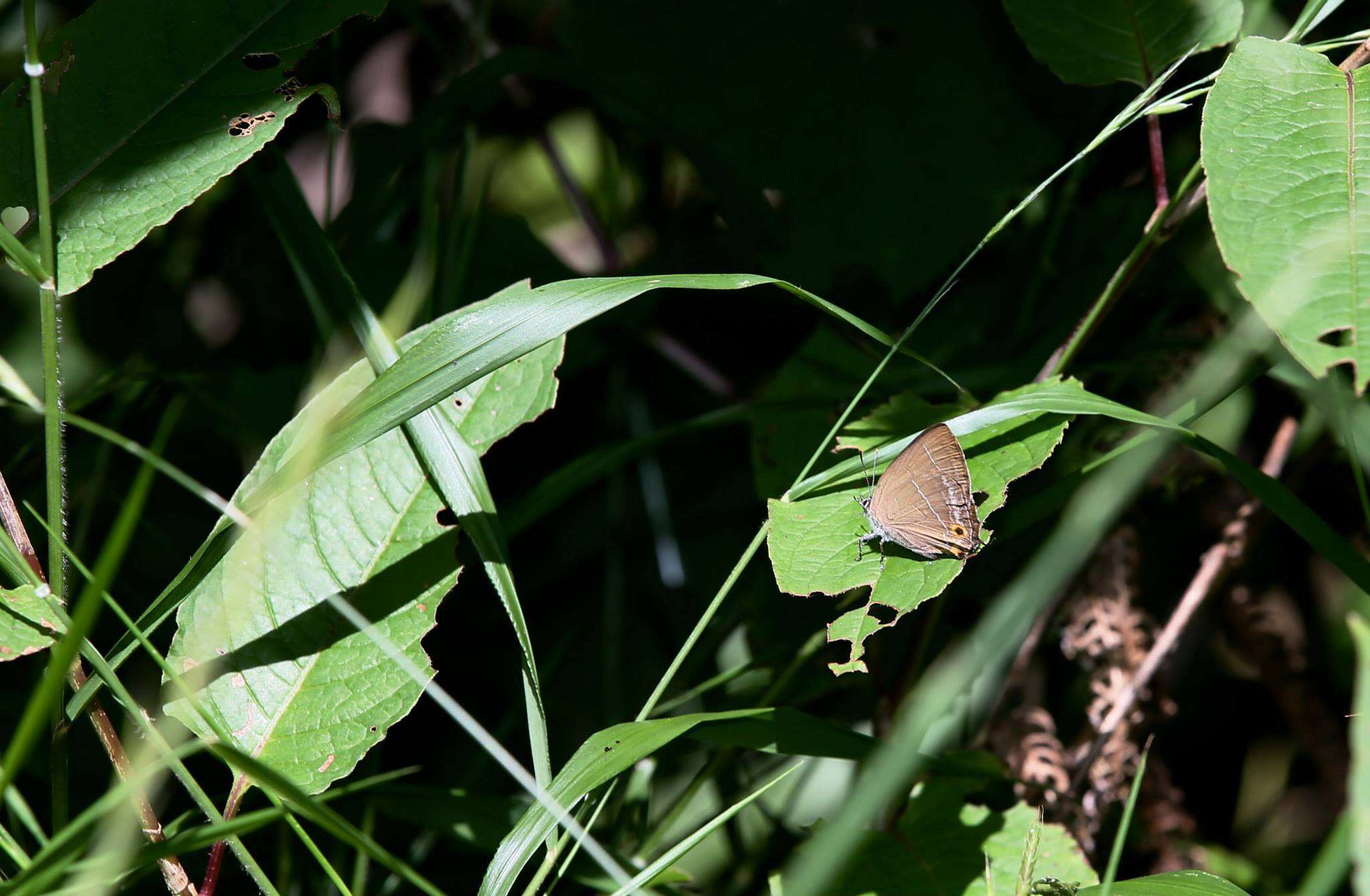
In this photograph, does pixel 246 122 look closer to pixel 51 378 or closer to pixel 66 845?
pixel 51 378

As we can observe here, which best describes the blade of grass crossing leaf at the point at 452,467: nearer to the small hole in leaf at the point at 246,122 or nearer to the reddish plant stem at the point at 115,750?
the small hole in leaf at the point at 246,122

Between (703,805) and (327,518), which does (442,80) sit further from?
(703,805)

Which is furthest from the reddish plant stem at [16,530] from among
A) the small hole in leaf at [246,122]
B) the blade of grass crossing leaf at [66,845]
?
the small hole in leaf at [246,122]

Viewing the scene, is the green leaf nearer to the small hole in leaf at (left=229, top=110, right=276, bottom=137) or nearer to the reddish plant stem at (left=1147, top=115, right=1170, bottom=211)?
the reddish plant stem at (left=1147, top=115, right=1170, bottom=211)

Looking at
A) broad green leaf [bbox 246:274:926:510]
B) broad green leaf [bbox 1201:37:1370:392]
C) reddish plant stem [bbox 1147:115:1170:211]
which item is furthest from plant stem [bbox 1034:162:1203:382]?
broad green leaf [bbox 246:274:926:510]

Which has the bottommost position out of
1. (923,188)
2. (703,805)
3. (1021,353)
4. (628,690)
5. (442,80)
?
(703,805)

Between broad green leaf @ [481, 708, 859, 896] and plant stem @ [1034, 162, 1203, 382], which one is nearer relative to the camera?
broad green leaf @ [481, 708, 859, 896]

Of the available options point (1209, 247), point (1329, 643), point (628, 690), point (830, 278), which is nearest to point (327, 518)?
point (628, 690)
